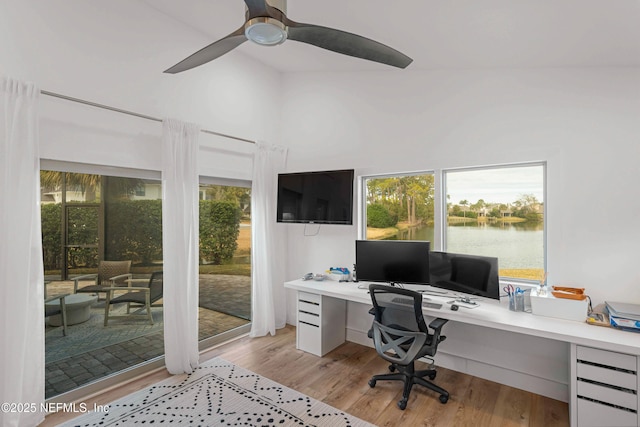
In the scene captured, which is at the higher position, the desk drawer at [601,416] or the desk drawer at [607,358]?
the desk drawer at [607,358]

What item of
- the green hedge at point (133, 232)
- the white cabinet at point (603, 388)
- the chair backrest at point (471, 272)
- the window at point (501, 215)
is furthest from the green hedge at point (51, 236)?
the white cabinet at point (603, 388)

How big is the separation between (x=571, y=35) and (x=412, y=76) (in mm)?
1439

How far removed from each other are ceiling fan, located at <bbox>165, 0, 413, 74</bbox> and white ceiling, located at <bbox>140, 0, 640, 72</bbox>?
52 centimetres

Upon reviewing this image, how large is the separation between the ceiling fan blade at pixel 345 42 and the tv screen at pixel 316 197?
1.58m

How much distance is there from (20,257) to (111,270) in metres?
0.73

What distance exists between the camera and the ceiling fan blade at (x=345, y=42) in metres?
1.76

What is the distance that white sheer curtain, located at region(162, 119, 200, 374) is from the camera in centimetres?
288

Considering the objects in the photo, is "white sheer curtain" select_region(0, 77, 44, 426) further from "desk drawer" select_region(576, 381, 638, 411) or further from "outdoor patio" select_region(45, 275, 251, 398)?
"desk drawer" select_region(576, 381, 638, 411)

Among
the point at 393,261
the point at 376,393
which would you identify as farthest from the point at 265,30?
the point at 376,393

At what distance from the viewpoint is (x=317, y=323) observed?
332 cm

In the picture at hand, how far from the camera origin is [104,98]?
2613mm

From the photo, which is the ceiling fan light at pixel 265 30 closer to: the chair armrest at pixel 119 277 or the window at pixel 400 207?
the window at pixel 400 207

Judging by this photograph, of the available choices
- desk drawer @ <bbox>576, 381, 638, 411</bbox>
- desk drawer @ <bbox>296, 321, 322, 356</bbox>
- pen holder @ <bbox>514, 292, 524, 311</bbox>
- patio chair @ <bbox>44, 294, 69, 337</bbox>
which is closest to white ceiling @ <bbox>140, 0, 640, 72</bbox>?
Answer: pen holder @ <bbox>514, 292, 524, 311</bbox>

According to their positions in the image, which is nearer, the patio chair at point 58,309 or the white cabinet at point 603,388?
the white cabinet at point 603,388
